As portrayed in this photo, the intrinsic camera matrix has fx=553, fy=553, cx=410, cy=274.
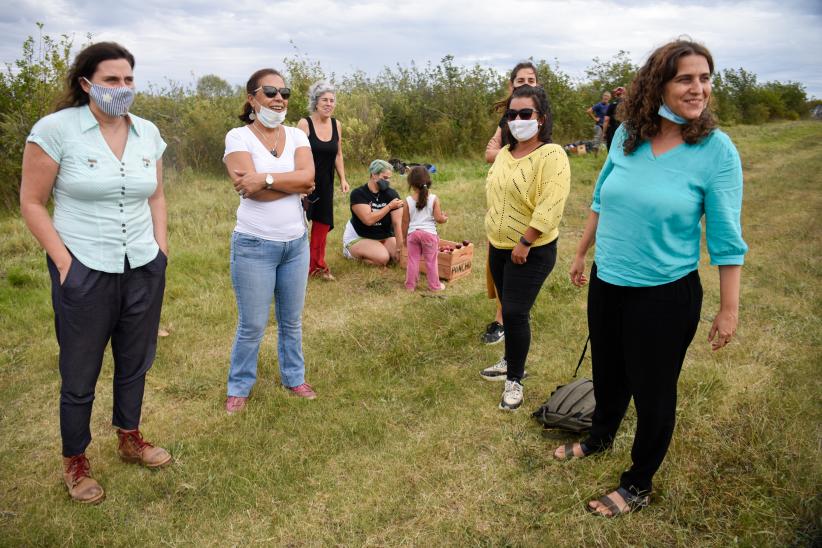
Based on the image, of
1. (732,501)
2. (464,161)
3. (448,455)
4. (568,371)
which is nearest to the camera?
(732,501)

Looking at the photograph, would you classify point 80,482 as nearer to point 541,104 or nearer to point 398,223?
point 541,104

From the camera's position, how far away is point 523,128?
3199 mm

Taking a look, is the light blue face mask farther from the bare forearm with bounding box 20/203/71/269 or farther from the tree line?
the tree line

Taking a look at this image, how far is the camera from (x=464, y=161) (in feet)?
49.1

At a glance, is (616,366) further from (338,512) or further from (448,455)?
(338,512)

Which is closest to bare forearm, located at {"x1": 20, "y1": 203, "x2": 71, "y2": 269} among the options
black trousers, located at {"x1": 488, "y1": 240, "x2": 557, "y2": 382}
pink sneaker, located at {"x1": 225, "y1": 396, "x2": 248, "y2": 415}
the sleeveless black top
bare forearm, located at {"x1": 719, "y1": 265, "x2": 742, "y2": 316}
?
pink sneaker, located at {"x1": 225, "y1": 396, "x2": 248, "y2": 415}

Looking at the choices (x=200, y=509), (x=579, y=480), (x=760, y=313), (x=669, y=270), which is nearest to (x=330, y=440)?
(x=200, y=509)

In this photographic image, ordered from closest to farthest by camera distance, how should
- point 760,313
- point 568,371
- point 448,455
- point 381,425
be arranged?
point 448,455 < point 381,425 < point 568,371 < point 760,313

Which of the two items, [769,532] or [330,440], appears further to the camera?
[330,440]

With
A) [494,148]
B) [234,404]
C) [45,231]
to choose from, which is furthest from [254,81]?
[234,404]

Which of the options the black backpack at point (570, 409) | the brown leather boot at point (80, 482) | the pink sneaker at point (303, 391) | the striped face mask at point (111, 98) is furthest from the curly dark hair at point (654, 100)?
the brown leather boot at point (80, 482)

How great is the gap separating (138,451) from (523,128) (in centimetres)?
284

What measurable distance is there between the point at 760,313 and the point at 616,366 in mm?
3247

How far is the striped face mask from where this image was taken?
251cm
